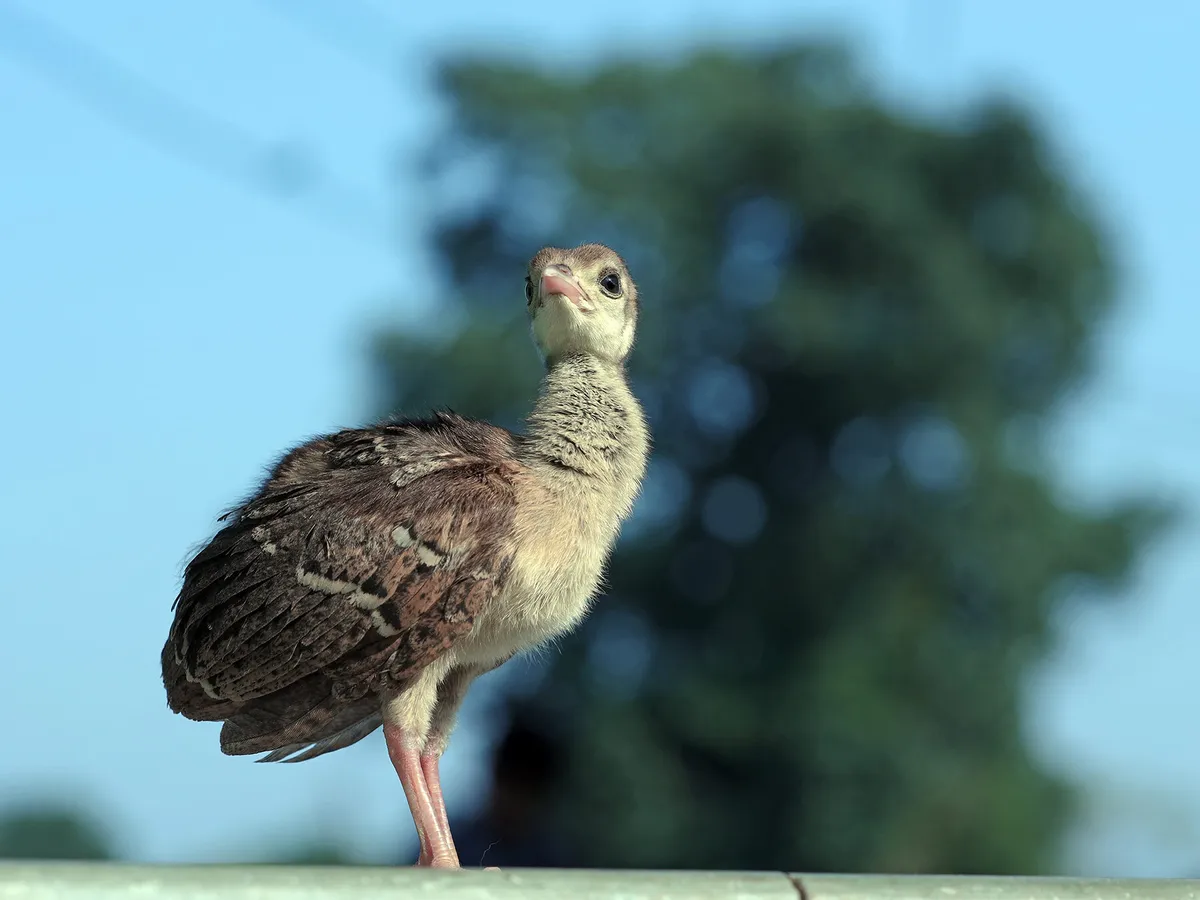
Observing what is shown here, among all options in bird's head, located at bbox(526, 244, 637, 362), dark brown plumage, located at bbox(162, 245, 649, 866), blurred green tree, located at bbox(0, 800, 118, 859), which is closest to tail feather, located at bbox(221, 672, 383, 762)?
dark brown plumage, located at bbox(162, 245, 649, 866)

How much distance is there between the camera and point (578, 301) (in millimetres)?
4891

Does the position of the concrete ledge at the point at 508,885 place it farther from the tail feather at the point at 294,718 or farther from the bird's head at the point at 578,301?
the bird's head at the point at 578,301

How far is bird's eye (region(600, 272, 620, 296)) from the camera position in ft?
16.5

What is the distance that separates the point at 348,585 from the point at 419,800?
65cm

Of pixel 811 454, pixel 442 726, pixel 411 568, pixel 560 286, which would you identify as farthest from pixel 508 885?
pixel 811 454

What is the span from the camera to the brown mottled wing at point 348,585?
4.34 metres

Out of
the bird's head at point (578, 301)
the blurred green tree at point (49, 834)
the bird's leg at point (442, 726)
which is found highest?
the bird's head at point (578, 301)

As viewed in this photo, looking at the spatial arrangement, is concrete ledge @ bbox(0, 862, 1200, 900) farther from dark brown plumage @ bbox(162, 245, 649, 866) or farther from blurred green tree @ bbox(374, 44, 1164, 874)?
blurred green tree @ bbox(374, 44, 1164, 874)

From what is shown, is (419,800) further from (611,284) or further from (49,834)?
(49,834)

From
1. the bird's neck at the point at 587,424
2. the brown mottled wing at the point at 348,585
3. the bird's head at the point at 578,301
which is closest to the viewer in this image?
the brown mottled wing at the point at 348,585

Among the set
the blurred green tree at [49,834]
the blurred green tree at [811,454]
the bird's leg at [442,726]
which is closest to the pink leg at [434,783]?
the bird's leg at [442,726]

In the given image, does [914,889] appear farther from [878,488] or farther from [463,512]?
[878,488]

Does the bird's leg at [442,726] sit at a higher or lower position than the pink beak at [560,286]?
lower

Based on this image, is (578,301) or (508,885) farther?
(578,301)
